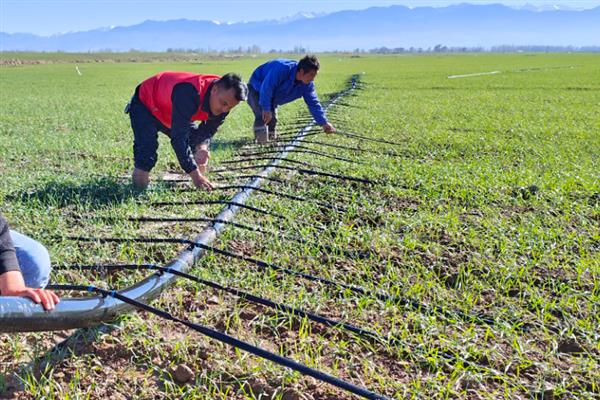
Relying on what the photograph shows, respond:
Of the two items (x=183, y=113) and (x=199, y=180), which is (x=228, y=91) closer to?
(x=183, y=113)

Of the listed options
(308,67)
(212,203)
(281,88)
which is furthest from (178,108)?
(281,88)

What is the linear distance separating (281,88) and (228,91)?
3053 millimetres

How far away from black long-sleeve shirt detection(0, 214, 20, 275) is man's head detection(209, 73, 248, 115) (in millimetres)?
2165

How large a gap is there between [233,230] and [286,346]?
4.28ft

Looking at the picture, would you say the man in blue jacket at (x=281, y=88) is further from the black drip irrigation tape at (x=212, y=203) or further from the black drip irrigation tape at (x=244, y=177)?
the black drip irrigation tape at (x=212, y=203)

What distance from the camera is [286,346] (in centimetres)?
215

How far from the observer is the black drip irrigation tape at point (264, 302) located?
215 cm

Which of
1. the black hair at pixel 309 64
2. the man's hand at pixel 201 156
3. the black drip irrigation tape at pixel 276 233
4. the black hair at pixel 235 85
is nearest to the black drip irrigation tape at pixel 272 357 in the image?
the black drip irrigation tape at pixel 276 233

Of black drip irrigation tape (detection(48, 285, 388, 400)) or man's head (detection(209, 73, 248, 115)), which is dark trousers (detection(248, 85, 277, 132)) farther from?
black drip irrigation tape (detection(48, 285, 388, 400))

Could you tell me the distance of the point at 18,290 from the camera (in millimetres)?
1854

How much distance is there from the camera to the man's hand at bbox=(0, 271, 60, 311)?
1.85m

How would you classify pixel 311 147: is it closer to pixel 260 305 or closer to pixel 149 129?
pixel 149 129

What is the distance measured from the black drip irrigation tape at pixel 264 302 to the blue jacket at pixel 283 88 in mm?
4126

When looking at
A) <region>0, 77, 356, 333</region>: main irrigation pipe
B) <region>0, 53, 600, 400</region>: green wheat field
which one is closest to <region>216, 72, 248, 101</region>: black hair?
<region>0, 53, 600, 400</region>: green wheat field
